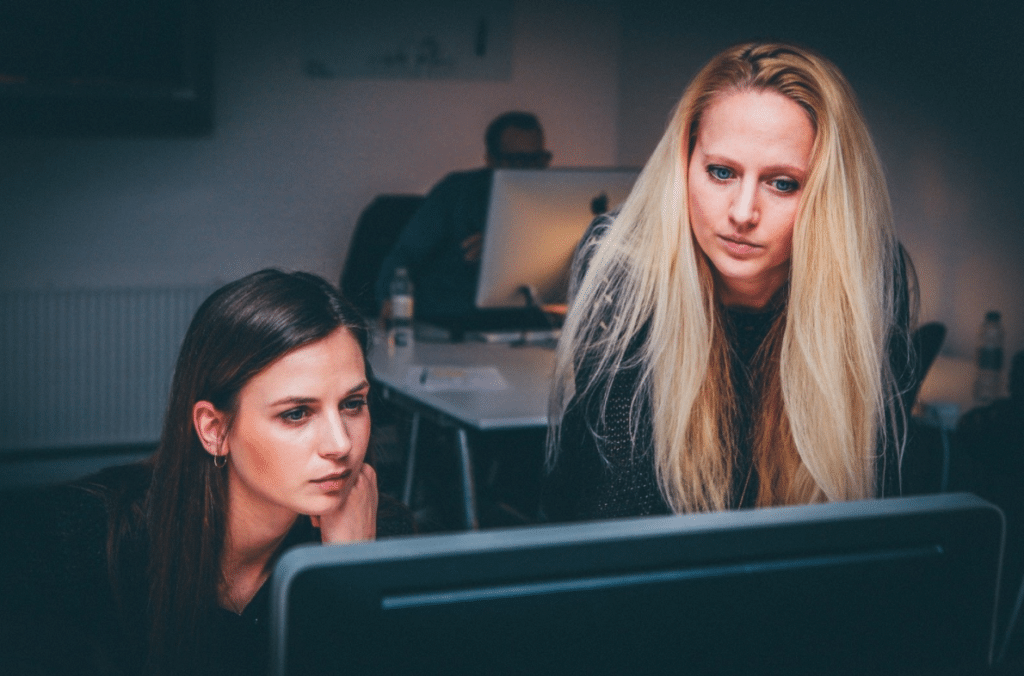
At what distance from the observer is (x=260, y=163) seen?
4.51 metres

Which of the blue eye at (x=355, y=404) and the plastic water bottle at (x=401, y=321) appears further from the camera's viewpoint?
the plastic water bottle at (x=401, y=321)

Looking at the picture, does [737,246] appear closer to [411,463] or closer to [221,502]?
[221,502]

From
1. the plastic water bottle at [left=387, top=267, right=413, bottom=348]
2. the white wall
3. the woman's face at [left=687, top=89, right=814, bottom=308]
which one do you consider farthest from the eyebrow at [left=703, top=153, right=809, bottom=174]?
the white wall

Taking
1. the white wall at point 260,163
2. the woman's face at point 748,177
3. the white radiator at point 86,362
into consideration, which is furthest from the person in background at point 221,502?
the white wall at point 260,163

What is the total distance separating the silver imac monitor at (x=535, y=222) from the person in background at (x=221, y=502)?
1.47 meters

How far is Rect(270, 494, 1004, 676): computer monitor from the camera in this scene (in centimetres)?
40

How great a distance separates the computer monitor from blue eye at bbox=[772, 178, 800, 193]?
21.2 inches

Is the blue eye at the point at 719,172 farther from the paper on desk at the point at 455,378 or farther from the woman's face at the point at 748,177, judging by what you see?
the paper on desk at the point at 455,378

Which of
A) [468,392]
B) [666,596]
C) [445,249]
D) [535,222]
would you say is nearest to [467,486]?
[468,392]

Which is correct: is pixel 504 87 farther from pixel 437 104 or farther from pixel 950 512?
pixel 950 512

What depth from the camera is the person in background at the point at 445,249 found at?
304 cm

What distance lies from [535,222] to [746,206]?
168 cm

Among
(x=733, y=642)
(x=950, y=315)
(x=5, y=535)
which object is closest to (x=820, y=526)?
(x=733, y=642)

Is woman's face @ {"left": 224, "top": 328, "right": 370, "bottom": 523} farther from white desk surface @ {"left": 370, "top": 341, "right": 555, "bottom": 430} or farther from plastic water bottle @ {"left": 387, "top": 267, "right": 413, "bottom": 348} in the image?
plastic water bottle @ {"left": 387, "top": 267, "right": 413, "bottom": 348}
